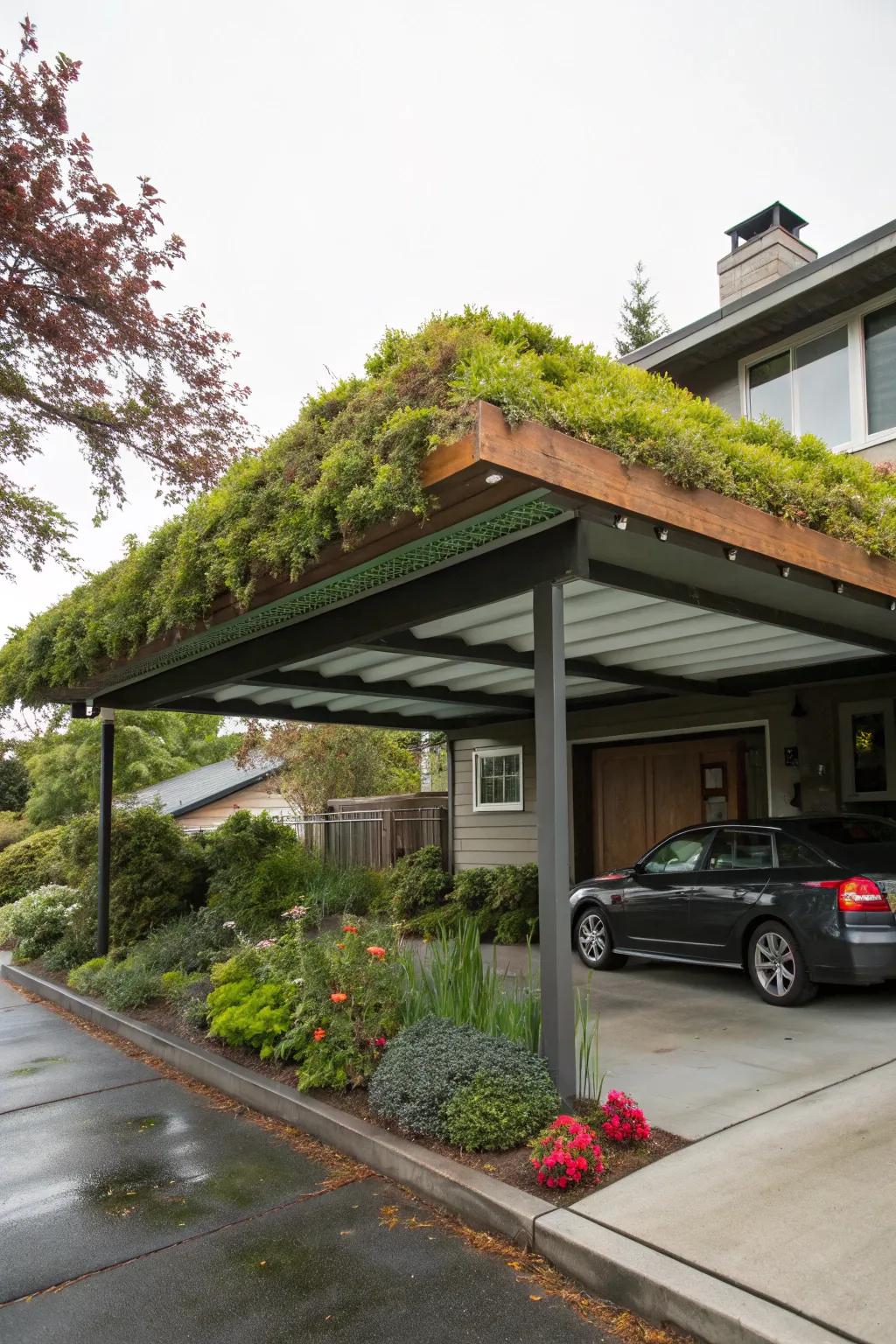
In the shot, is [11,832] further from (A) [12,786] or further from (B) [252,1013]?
(B) [252,1013]

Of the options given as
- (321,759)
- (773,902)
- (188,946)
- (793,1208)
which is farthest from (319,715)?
(321,759)

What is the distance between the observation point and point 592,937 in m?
8.65

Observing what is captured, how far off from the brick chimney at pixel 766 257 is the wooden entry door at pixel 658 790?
624 centimetres

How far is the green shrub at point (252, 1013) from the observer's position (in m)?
5.84

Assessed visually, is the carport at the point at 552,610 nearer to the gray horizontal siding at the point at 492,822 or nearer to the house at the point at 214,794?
the gray horizontal siding at the point at 492,822

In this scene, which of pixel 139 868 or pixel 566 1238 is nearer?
pixel 566 1238

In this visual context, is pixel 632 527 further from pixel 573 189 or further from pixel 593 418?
pixel 573 189

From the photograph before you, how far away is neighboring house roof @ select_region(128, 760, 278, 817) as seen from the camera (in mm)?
24016

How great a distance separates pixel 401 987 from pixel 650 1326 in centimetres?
256

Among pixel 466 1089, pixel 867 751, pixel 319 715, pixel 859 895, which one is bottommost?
pixel 466 1089

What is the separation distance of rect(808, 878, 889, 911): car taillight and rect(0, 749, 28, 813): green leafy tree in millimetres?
30865

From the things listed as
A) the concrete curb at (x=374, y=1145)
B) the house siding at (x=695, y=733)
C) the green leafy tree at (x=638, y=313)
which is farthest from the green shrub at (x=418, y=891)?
the green leafy tree at (x=638, y=313)

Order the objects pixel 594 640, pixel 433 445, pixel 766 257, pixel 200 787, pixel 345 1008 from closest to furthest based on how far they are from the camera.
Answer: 1. pixel 433 445
2. pixel 345 1008
3. pixel 594 640
4. pixel 766 257
5. pixel 200 787

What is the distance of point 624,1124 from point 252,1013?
286 centimetres
